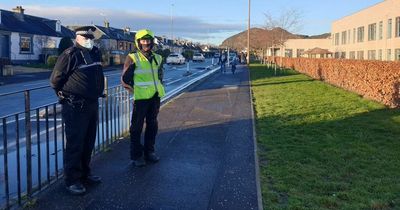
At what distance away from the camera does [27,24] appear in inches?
1971

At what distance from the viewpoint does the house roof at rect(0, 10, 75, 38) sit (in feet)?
149

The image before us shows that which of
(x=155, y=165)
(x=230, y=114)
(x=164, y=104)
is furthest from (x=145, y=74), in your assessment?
(x=164, y=104)

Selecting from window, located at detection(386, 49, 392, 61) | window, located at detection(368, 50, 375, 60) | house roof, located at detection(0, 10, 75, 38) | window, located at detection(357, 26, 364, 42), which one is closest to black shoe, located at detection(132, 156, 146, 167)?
house roof, located at detection(0, 10, 75, 38)

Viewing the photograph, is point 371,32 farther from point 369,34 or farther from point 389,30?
point 389,30

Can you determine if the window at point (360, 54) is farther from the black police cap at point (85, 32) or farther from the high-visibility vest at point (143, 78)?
the black police cap at point (85, 32)

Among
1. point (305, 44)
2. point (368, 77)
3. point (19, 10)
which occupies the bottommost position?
point (368, 77)

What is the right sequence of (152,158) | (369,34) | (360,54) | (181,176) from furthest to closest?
(360,54), (369,34), (152,158), (181,176)

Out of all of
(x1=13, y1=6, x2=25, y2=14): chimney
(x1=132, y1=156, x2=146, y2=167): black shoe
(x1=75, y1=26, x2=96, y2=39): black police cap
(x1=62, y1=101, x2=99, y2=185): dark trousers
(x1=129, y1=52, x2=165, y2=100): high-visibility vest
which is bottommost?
(x1=132, y1=156, x2=146, y2=167): black shoe

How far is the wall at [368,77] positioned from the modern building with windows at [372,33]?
26.5 m

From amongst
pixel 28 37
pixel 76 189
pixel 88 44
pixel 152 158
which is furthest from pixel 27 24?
pixel 76 189

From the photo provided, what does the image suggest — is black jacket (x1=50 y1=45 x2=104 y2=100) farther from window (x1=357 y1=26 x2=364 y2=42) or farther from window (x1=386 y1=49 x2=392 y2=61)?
window (x1=357 y1=26 x2=364 y2=42)

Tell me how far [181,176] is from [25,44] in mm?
44212

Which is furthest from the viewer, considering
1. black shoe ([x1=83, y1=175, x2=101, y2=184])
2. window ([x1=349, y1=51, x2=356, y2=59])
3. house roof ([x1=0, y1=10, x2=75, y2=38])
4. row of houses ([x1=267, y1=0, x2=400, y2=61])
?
window ([x1=349, y1=51, x2=356, y2=59])

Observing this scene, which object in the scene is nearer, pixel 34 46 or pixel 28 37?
pixel 28 37
